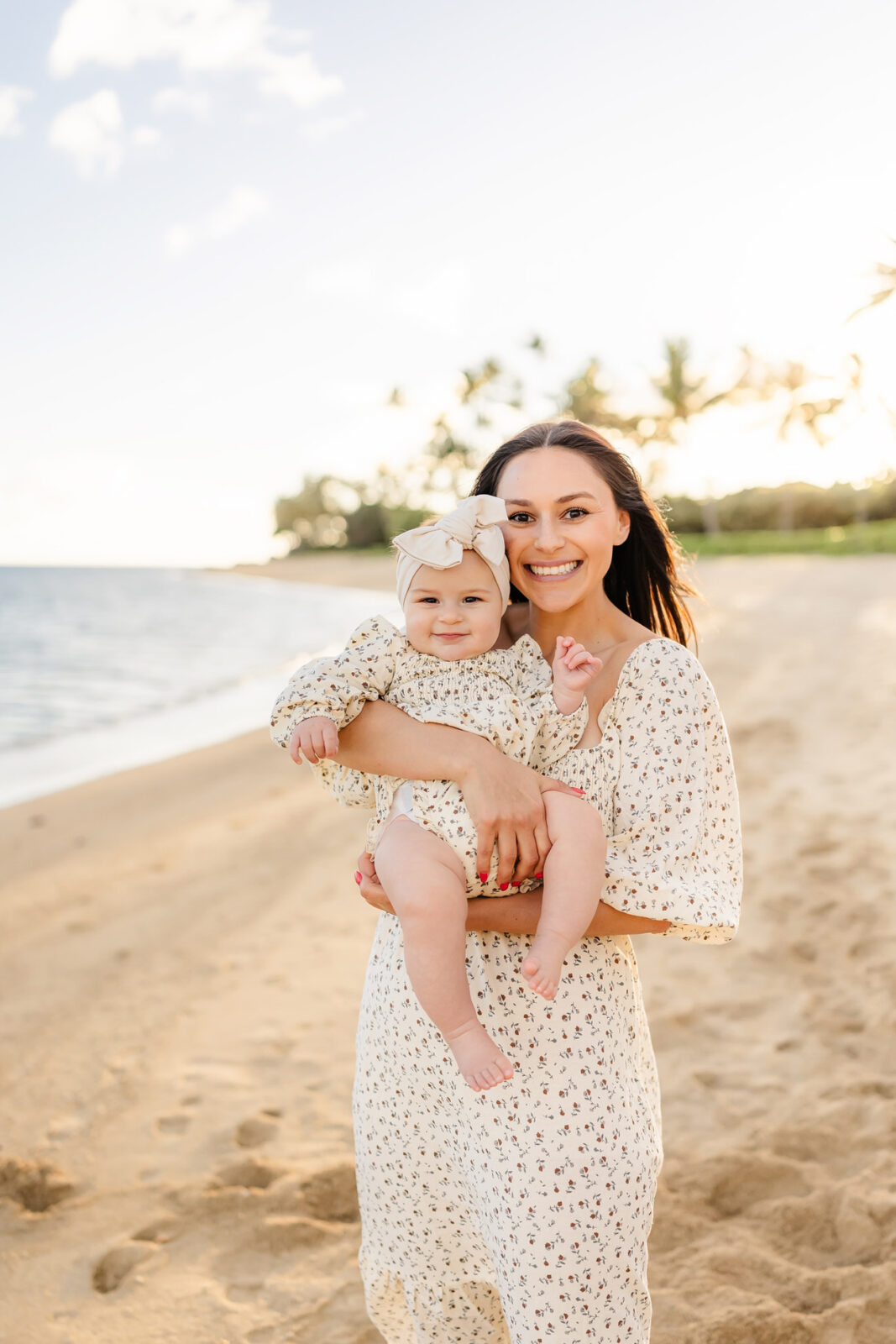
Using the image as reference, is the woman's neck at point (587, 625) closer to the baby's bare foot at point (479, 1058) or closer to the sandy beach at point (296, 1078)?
the baby's bare foot at point (479, 1058)

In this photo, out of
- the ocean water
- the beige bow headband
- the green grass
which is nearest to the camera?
the beige bow headband

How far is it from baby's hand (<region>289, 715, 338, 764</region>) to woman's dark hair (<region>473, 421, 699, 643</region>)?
0.72 metres

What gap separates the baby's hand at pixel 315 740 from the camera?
1884 millimetres

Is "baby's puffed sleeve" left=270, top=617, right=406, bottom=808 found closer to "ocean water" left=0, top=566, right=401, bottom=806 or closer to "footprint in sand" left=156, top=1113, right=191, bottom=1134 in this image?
"footprint in sand" left=156, top=1113, right=191, bottom=1134

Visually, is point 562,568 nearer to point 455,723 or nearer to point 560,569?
point 560,569

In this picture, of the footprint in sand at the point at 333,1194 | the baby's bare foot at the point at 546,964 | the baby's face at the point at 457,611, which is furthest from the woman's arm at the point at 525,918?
the footprint in sand at the point at 333,1194

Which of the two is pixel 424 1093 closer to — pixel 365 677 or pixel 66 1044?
pixel 365 677

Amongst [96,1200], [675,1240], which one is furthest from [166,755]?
[675,1240]

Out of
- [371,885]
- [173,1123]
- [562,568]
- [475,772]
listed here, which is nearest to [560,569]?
[562,568]

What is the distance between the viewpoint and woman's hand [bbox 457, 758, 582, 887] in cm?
176

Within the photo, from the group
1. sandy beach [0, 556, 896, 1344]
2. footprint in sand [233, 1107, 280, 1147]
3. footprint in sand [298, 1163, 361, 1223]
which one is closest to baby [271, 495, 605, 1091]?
sandy beach [0, 556, 896, 1344]

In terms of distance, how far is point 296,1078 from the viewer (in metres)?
3.96

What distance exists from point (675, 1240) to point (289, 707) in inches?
85.1

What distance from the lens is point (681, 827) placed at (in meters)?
1.82
